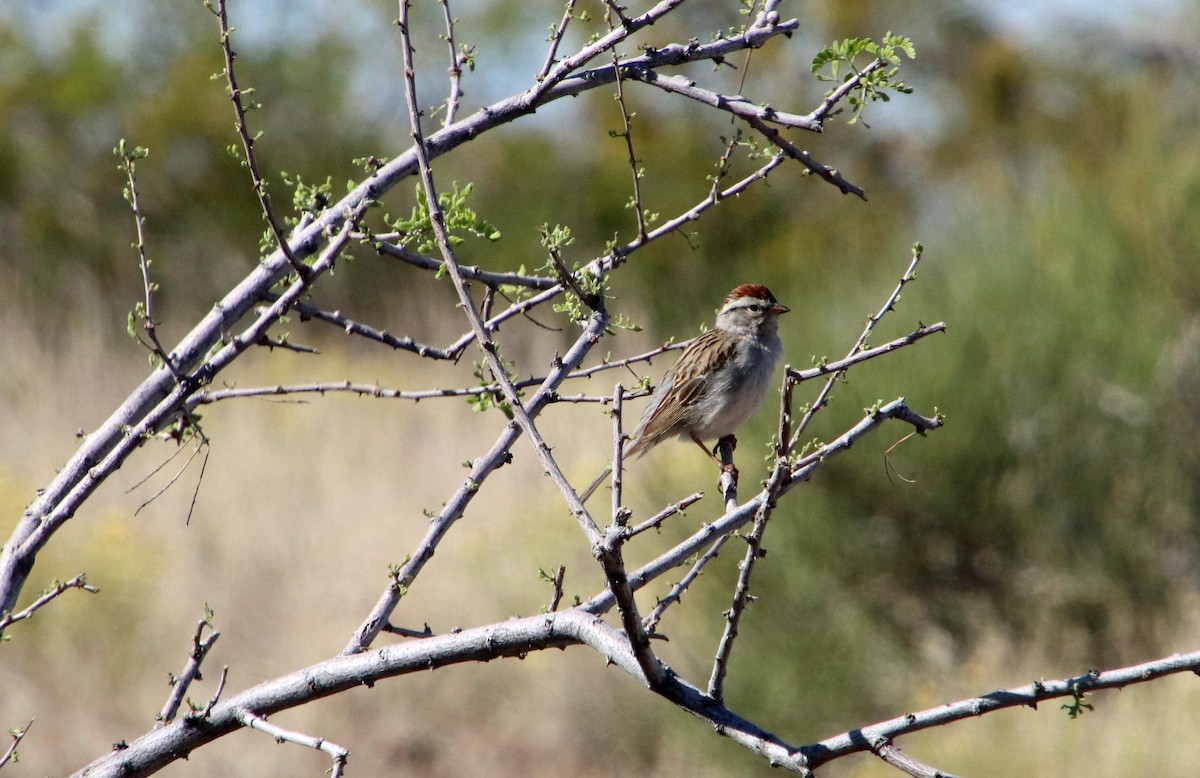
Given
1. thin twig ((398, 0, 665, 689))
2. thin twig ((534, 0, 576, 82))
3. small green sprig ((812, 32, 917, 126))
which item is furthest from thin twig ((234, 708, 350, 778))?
small green sprig ((812, 32, 917, 126))

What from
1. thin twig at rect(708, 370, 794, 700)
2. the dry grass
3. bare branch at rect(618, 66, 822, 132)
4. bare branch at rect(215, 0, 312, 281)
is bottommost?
thin twig at rect(708, 370, 794, 700)

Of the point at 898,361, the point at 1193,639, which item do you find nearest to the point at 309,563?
the point at 898,361

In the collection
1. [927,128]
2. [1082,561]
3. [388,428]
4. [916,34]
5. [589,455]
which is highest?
[916,34]

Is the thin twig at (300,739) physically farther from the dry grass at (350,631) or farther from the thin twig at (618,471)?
the dry grass at (350,631)

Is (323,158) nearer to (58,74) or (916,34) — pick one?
(58,74)

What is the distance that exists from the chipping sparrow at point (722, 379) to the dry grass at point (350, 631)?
2863 millimetres

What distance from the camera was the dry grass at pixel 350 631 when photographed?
781cm

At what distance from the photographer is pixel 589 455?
40.7 feet

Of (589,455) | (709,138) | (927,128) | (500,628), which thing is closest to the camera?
(500,628)

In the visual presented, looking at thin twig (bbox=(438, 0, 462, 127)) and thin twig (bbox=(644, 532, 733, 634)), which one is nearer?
thin twig (bbox=(644, 532, 733, 634))

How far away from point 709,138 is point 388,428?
10.0 m

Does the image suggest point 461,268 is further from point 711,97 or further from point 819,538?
point 819,538

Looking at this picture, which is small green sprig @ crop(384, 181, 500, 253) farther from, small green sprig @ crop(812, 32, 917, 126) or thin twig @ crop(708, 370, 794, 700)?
thin twig @ crop(708, 370, 794, 700)

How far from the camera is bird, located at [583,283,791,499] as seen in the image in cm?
568
